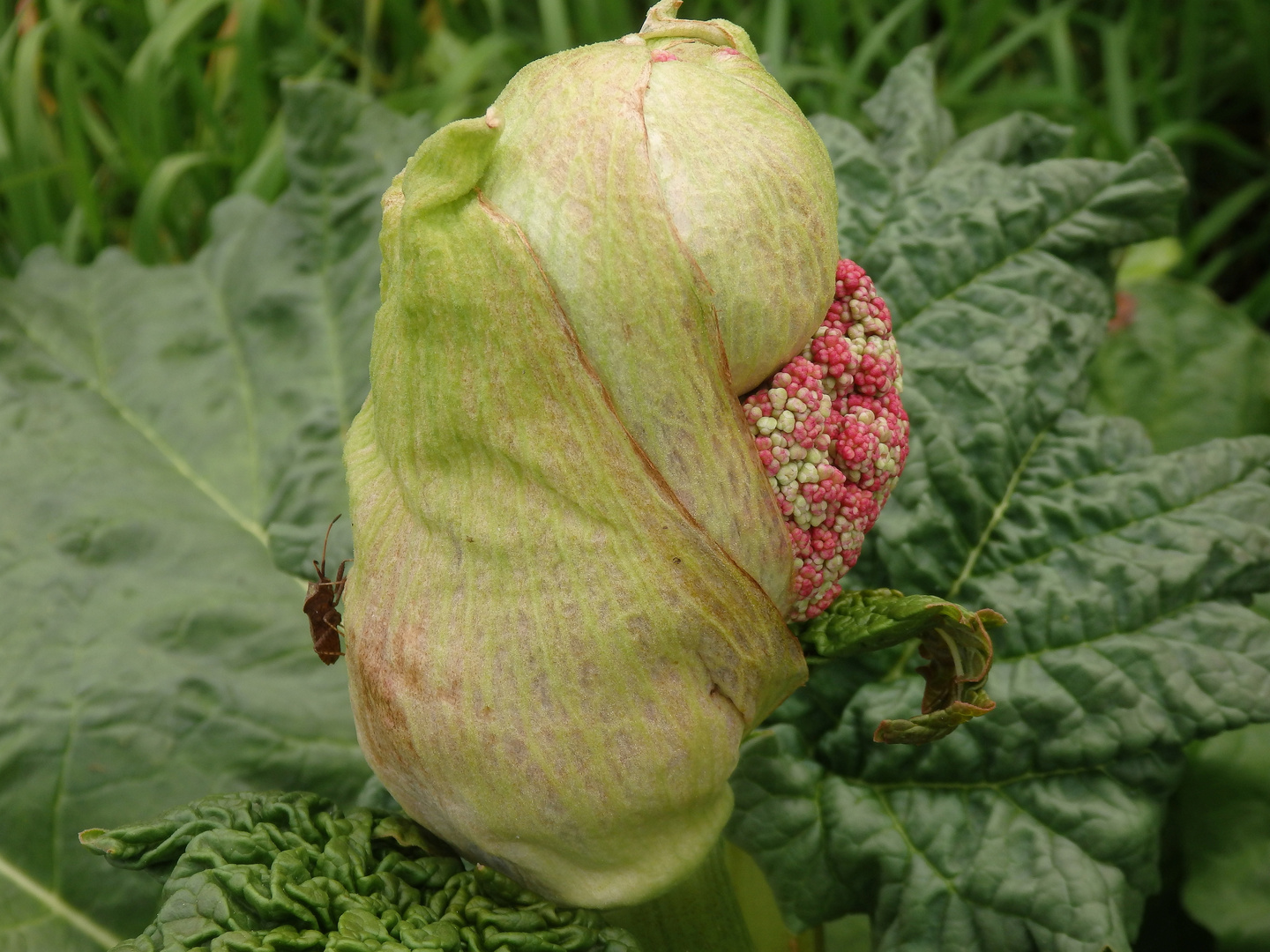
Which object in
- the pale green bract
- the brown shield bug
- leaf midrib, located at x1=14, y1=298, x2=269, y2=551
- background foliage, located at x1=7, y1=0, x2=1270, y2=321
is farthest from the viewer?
background foliage, located at x1=7, y1=0, x2=1270, y2=321

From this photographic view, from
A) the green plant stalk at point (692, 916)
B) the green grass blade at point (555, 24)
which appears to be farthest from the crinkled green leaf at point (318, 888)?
the green grass blade at point (555, 24)

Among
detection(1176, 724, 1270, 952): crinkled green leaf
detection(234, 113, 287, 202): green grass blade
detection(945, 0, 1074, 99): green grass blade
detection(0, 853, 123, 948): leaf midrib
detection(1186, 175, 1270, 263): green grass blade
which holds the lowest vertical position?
detection(1176, 724, 1270, 952): crinkled green leaf

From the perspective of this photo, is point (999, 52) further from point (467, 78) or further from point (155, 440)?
point (155, 440)

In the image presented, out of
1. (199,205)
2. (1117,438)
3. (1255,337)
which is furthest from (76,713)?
(1255,337)

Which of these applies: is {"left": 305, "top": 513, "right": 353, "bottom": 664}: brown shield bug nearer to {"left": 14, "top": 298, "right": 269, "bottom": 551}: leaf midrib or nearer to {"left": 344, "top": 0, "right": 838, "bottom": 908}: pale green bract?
{"left": 344, "top": 0, "right": 838, "bottom": 908}: pale green bract

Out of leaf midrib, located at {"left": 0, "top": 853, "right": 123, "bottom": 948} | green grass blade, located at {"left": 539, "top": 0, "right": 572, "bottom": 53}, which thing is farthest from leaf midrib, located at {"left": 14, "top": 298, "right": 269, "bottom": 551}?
green grass blade, located at {"left": 539, "top": 0, "right": 572, "bottom": 53}

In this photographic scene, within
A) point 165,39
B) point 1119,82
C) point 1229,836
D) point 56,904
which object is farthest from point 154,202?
point 1229,836

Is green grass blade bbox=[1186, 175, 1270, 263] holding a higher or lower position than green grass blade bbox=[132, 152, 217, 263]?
lower
